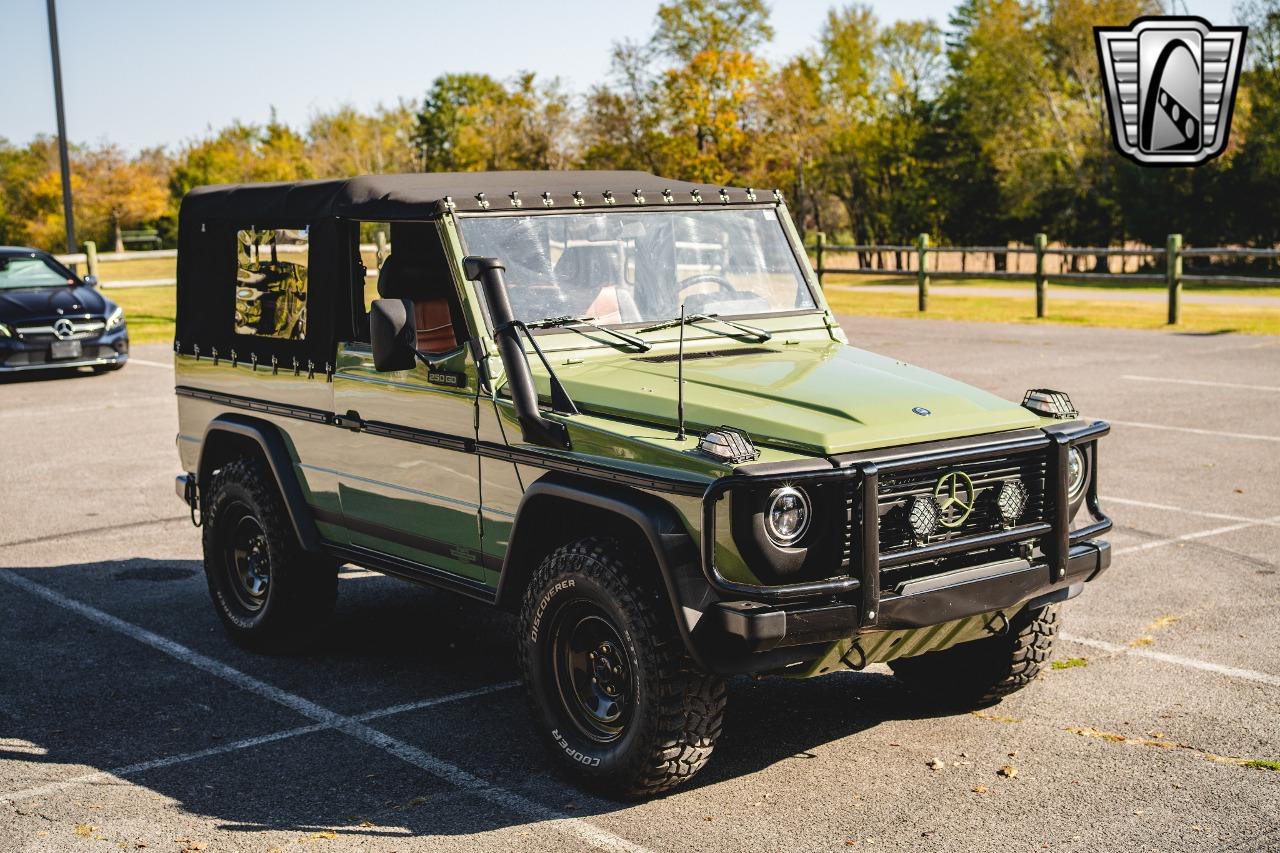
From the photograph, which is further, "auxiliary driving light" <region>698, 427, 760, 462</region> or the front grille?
the front grille

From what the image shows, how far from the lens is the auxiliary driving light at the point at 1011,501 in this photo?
4949 mm

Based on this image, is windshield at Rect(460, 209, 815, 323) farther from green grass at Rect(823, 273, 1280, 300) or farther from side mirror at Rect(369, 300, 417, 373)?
green grass at Rect(823, 273, 1280, 300)

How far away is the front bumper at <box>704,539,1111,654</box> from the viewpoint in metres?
4.40

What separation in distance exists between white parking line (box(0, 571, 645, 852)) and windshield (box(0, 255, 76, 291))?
12.2 metres

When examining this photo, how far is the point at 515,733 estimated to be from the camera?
5605 millimetres

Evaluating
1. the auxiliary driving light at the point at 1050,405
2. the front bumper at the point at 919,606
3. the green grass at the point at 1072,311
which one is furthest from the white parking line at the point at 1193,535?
the green grass at the point at 1072,311

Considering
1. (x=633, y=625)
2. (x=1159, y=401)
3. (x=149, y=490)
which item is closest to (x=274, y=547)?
(x=633, y=625)

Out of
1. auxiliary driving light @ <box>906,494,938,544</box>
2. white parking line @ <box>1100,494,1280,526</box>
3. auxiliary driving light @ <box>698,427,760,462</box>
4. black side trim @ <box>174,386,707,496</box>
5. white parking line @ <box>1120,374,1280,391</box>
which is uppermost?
auxiliary driving light @ <box>698,427,760,462</box>

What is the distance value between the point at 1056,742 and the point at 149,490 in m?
7.66

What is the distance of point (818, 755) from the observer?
5320mm

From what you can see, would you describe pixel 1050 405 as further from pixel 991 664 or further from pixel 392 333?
pixel 392 333

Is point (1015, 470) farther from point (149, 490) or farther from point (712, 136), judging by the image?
point (712, 136)

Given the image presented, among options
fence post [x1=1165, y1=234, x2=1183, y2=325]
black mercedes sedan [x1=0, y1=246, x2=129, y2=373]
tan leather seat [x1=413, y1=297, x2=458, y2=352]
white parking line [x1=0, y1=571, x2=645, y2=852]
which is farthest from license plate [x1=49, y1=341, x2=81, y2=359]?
fence post [x1=1165, y1=234, x2=1183, y2=325]

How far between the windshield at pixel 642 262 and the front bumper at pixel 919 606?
1759 mm
